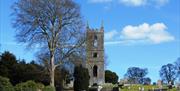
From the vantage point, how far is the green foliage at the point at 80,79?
5989 centimetres

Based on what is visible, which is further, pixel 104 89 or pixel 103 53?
pixel 103 53

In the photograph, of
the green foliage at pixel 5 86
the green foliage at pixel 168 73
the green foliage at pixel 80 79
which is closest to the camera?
the green foliage at pixel 5 86

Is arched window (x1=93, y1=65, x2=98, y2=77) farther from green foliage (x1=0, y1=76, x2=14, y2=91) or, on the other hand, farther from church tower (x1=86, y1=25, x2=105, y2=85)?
green foliage (x1=0, y1=76, x2=14, y2=91)

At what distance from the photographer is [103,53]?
4301 inches

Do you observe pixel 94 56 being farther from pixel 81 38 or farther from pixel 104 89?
pixel 81 38

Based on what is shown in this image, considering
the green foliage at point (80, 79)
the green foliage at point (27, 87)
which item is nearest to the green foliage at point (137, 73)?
the green foliage at point (80, 79)

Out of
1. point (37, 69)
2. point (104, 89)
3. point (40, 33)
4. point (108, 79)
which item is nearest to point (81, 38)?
point (40, 33)

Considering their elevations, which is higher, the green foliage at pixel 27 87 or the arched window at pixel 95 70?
the arched window at pixel 95 70

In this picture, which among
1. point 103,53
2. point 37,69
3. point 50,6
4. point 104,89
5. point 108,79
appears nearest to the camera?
point 50,6

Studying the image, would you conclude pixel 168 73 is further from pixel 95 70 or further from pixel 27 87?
pixel 27 87

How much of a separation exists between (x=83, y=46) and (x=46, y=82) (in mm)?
17375

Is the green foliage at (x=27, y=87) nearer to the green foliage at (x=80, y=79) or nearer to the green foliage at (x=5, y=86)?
the green foliage at (x=5, y=86)

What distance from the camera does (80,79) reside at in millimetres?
60750

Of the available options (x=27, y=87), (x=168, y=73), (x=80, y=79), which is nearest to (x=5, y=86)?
(x=27, y=87)
